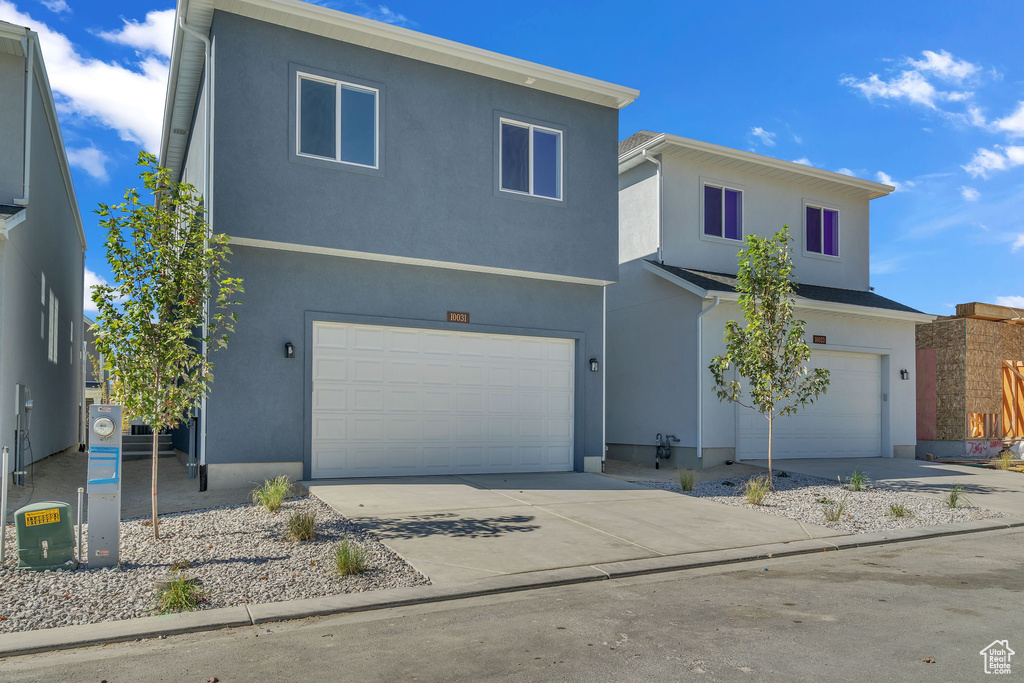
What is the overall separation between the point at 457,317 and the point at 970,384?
46.7 feet

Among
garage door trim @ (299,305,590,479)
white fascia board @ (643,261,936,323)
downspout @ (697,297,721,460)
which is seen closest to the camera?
garage door trim @ (299,305,590,479)

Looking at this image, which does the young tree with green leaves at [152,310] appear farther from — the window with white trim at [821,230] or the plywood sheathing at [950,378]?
the plywood sheathing at [950,378]

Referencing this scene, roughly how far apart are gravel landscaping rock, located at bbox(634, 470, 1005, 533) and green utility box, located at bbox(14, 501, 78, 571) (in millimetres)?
8180

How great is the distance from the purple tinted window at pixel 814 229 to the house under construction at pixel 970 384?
14.5 feet

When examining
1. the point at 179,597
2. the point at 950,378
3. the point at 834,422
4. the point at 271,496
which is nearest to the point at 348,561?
the point at 179,597

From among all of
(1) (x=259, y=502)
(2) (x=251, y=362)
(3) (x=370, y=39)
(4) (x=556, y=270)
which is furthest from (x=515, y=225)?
(1) (x=259, y=502)

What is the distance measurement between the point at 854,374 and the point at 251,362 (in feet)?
42.2

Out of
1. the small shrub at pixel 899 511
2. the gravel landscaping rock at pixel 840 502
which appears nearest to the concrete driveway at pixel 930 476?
the gravel landscaping rock at pixel 840 502

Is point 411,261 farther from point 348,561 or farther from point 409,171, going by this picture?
point 348,561

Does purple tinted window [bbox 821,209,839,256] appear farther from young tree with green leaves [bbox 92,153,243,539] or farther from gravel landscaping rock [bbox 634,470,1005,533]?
young tree with green leaves [bbox 92,153,243,539]

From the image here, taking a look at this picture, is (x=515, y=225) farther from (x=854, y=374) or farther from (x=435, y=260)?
(x=854, y=374)

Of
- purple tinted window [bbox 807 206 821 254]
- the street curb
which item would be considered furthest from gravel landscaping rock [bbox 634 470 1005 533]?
purple tinted window [bbox 807 206 821 254]

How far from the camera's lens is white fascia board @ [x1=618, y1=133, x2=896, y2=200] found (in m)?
15.7

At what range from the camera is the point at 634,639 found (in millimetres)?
5125
